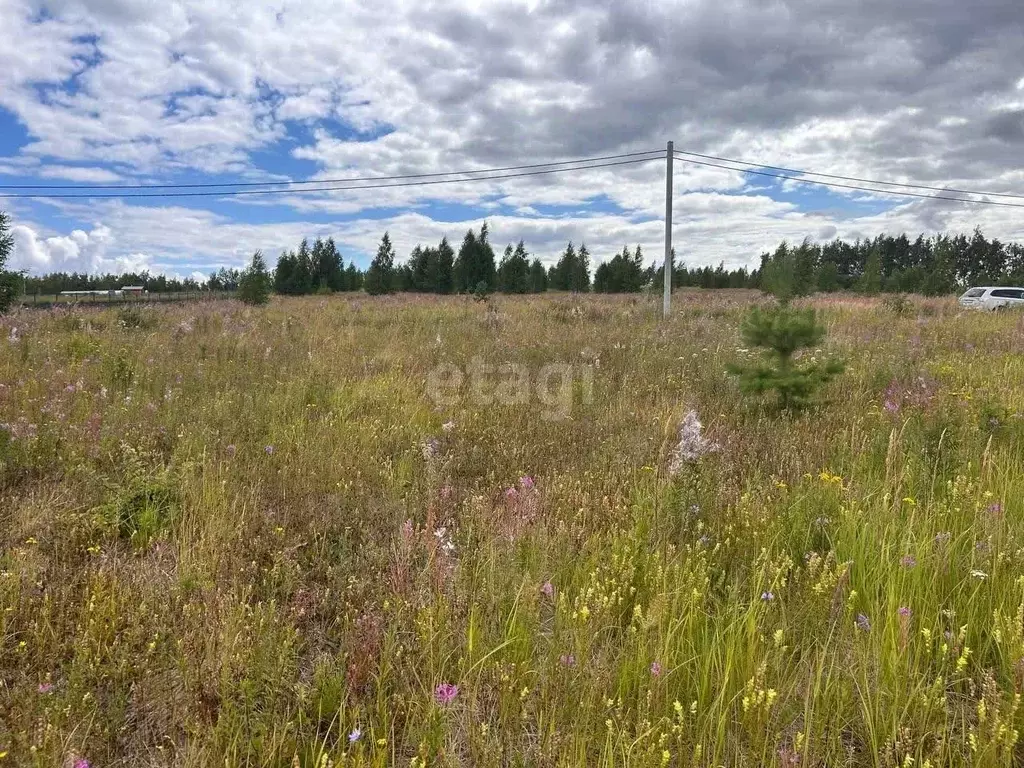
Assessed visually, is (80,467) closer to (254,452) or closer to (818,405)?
(254,452)

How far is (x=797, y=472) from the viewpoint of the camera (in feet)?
12.5

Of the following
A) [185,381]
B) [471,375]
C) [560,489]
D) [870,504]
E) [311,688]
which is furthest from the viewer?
[471,375]

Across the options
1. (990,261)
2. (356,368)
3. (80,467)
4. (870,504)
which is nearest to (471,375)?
(356,368)

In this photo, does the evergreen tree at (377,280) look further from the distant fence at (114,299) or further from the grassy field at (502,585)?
the grassy field at (502,585)

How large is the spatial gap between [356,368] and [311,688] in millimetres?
5898

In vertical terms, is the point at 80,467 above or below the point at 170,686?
above

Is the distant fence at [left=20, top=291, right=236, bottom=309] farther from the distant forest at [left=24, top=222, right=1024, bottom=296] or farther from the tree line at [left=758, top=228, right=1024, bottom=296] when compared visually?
the tree line at [left=758, top=228, right=1024, bottom=296]

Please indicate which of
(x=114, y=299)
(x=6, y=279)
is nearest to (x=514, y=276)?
(x=114, y=299)

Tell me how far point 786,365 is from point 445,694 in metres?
4.81

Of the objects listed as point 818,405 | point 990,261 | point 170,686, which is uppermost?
point 990,261

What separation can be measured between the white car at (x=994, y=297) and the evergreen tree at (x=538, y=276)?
4146 centimetres

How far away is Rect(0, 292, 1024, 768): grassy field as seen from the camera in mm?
1744

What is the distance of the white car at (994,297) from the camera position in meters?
21.4

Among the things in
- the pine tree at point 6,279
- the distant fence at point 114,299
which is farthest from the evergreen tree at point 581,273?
the pine tree at point 6,279
